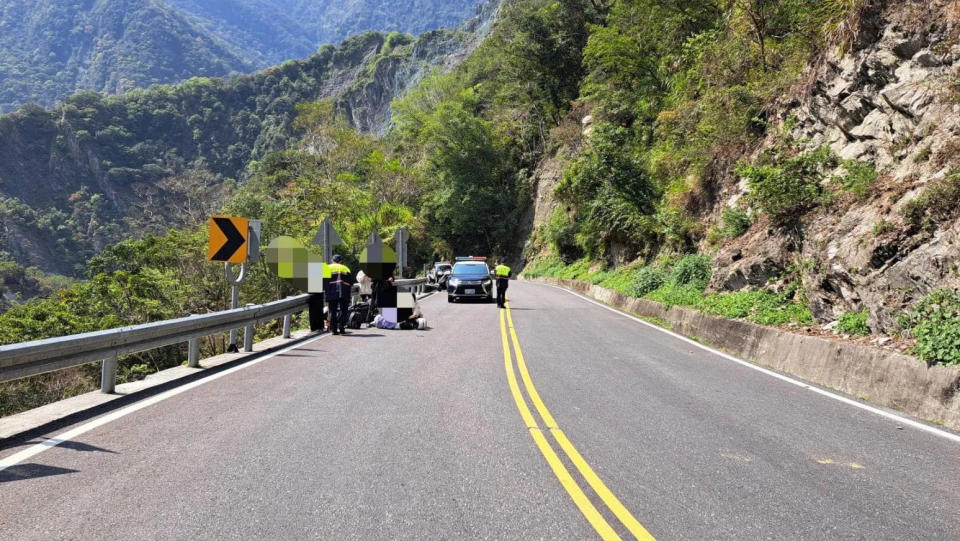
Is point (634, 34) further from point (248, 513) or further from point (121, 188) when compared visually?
point (121, 188)

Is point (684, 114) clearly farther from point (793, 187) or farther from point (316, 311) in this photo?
point (316, 311)

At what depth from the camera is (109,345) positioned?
22.2ft

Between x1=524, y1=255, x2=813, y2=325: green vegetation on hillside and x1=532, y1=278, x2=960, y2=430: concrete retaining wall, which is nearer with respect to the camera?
x1=532, y1=278, x2=960, y2=430: concrete retaining wall

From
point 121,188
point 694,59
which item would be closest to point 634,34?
point 694,59

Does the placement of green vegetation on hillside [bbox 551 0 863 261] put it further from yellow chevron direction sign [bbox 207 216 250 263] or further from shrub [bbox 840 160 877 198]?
yellow chevron direction sign [bbox 207 216 250 263]

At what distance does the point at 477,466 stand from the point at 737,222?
572 inches

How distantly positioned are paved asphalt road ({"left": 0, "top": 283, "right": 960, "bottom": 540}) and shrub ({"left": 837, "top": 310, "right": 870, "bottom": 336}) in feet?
6.67

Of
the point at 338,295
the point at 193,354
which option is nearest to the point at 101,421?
the point at 193,354

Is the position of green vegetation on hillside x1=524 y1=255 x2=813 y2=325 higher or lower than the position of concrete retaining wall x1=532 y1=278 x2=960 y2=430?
higher

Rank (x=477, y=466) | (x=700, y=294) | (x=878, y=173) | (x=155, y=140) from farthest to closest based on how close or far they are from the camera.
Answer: (x=155, y=140), (x=700, y=294), (x=878, y=173), (x=477, y=466)

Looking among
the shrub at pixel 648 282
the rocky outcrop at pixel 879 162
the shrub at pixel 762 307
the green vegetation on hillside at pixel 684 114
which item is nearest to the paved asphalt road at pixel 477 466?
the rocky outcrop at pixel 879 162

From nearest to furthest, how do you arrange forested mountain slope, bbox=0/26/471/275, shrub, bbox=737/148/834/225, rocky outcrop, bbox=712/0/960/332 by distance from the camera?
rocky outcrop, bbox=712/0/960/332 < shrub, bbox=737/148/834/225 < forested mountain slope, bbox=0/26/471/275

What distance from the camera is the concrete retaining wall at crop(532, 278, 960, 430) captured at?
6145mm

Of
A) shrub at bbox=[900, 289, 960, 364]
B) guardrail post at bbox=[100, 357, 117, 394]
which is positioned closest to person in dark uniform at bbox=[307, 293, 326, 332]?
guardrail post at bbox=[100, 357, 117, 394]
